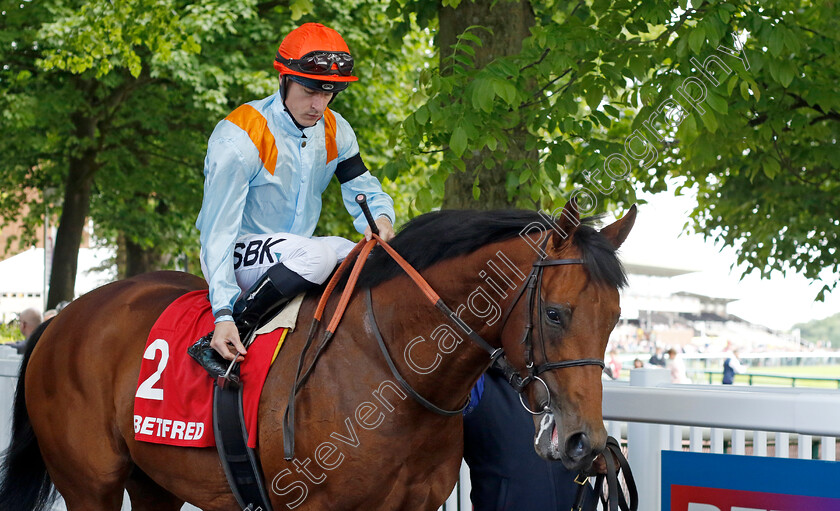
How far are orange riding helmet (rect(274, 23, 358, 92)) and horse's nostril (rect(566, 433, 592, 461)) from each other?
4.80ft

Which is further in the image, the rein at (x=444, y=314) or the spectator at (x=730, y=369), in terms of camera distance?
the spectator at (x=730, y=369)

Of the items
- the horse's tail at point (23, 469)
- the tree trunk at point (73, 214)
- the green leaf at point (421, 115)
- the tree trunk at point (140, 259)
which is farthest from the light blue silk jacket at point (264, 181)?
the tree trunk at point (140, 259)

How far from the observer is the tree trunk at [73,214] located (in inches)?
591

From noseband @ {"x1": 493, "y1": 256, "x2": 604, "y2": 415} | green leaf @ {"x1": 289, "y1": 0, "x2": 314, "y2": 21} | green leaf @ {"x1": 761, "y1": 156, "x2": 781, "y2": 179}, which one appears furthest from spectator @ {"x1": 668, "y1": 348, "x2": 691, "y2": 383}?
noseband @ {"x1": 493, "y1": 256, "x2": 604, "y2": 415}

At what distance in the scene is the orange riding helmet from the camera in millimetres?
2920

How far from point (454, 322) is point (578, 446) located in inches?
21.0

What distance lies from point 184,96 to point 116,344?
11.6 meters

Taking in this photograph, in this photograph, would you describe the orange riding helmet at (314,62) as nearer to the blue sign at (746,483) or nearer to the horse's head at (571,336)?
the horse's head at (571,336)

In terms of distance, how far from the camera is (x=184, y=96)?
1418 centimetres

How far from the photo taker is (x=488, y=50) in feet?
19.2

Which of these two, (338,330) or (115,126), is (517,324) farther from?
(115,126)

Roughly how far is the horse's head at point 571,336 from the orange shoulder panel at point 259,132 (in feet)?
3.78

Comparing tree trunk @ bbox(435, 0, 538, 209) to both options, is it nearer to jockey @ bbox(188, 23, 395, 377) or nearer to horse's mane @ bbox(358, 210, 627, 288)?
jockey @ bbox(188, 23, 395, 377)

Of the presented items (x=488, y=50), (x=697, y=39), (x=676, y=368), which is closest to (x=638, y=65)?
(x=697, y=39)
